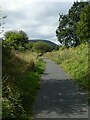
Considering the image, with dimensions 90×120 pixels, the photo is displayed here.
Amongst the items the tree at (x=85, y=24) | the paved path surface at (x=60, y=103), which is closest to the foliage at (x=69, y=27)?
the tree at (x=85, y=24)

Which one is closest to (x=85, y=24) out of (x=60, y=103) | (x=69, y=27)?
(x=60, y=103)

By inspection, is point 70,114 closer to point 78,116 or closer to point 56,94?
point 78,116

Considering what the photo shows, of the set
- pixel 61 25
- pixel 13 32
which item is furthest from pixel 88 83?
pixel 61 25

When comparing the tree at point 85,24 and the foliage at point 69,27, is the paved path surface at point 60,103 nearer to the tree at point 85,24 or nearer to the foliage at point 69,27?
the tree at point 85,24

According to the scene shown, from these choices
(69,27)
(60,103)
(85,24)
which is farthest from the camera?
(69,27)

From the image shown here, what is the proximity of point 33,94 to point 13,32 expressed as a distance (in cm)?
4399

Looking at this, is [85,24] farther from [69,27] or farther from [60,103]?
[69,27]

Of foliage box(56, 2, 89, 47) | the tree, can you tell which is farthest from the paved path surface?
foliage box(56, 2, 89, 47)

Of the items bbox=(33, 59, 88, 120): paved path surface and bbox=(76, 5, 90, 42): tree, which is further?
bbox=(76, 5, 90, 42): tree

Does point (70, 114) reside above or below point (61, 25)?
below

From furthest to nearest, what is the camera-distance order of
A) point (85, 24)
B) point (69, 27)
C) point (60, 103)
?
point (69, 27)
point (85, 24)
point (60, 103)

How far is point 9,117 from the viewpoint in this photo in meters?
10.4

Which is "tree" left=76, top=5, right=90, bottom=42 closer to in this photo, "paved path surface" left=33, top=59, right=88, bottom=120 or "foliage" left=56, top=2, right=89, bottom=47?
"paved path surface" left=33, top=59, right=88, bottom=120

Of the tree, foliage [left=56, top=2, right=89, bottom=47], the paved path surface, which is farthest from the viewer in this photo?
foliage [left=56, top=2, right=89, bottom=47]
